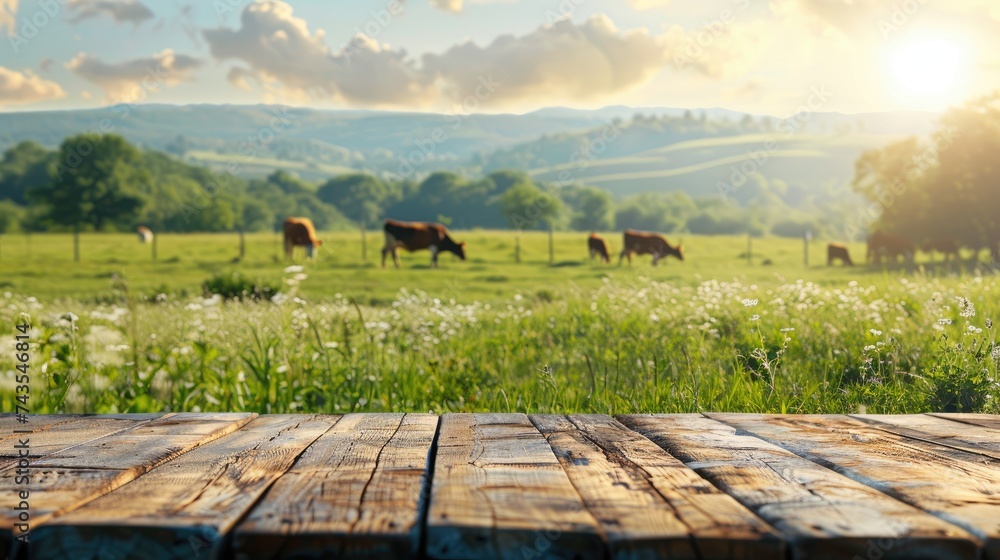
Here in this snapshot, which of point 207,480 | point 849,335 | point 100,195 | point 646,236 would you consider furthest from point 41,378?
point 100,195

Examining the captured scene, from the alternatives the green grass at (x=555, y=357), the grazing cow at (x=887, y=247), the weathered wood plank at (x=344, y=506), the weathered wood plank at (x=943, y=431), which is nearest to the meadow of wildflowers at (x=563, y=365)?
the green grass at (x=555, y=357)

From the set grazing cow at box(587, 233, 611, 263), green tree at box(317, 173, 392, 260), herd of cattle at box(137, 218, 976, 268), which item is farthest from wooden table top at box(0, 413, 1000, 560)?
green tree at box(317, 173, 392, 260)

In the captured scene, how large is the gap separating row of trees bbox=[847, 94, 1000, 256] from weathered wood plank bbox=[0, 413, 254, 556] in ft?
130

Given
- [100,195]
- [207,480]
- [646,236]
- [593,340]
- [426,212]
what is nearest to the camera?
[207,480]

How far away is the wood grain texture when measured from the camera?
1616mm

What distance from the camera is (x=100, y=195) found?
65.7m

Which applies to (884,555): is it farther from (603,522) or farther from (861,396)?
(861,396)

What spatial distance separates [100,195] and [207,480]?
72.2 meters

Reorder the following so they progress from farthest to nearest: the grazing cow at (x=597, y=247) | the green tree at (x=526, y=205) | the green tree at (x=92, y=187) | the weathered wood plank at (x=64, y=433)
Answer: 1. the green tree at (x=526, y=205)
2. the green tree at (x=92, y=187)
3. the grazing cow at (x=597, y=247)
4. the weathered wood plank at (x=64, y=433)

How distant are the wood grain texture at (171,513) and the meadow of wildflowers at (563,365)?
323cm

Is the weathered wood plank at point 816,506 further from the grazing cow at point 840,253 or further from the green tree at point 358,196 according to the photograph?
→ the green tree at point 358,196

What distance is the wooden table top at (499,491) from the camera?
1.61m

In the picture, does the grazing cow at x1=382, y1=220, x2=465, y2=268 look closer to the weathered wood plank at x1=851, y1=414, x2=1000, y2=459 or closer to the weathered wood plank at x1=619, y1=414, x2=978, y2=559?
the weathered wood plank at x1=851, y1=414, x2=1000, y2=459

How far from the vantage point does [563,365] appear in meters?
8.41
